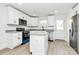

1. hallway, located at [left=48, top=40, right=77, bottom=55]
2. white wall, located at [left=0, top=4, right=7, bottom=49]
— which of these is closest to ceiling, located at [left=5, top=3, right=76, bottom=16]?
white wall, located at [left=0, top=4, right=7, bottom=49]

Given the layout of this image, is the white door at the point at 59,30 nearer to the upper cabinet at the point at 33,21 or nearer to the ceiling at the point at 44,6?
the upper cabinet at the point at 33,21

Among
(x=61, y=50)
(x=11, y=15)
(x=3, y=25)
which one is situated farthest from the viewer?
(x=11, y=15)

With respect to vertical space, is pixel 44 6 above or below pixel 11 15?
above

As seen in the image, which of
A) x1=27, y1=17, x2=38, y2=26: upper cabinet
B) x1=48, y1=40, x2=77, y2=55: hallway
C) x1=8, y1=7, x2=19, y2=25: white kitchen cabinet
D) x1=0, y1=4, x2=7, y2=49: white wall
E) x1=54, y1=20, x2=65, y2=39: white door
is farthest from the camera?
x1=27, y1=17, x2=38, y2=26: upper cabinet

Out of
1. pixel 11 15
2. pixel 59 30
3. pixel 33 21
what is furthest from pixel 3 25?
pixel 59 30

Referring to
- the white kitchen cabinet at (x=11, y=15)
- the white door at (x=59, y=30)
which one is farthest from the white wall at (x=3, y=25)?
the white door at (x=59, y=30)

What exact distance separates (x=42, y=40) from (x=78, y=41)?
1757mm

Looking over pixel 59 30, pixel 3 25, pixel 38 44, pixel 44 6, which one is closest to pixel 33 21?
pixel 59 30

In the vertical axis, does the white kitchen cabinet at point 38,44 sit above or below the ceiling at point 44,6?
below

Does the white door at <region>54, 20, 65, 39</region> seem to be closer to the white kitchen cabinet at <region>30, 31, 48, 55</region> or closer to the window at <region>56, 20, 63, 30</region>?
the window at <region>56, 20, 63, 30</region>

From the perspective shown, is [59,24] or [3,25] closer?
[3,25]

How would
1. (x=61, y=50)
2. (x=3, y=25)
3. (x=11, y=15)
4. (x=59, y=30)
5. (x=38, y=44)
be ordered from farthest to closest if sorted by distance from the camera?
(x=59, y=30) < (x=11, y=15) < (x=3, y=25) < (x=61, y=50) < (x=38, y=44)

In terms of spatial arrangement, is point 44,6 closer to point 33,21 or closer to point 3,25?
point 3,25

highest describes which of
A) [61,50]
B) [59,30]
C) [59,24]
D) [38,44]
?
[59,24]
